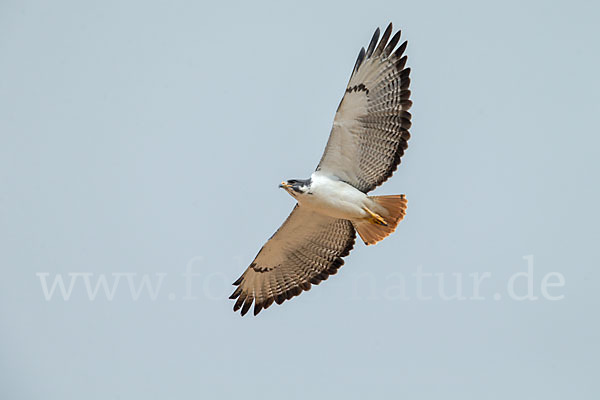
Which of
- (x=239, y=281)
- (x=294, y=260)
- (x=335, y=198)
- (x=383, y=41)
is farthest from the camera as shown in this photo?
(x=239, y=281)

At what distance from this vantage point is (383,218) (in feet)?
40.3

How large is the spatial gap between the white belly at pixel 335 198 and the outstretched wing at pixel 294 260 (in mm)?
687

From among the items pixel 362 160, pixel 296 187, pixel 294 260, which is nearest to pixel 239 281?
pixel 294 260

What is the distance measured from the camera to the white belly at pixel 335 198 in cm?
1214

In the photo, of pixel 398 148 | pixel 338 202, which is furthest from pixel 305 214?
pixel 398 148

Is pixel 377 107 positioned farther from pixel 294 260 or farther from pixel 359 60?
pixel 294 260

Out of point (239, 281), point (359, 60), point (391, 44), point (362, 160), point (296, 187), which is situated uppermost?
point (391, 44)

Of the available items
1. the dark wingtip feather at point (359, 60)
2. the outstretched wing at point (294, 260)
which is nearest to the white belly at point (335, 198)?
the outstretched wing at point (294, 260)

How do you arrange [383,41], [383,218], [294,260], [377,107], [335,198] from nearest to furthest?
1. [383,41]
2. [377,107]
3. [335,198]
4. [383,218]
5. [294,260]

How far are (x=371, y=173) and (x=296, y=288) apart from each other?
2.31m

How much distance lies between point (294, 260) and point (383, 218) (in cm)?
179

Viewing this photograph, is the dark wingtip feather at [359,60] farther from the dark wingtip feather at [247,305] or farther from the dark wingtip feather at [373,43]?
the dark wingtip feather at [247,305]

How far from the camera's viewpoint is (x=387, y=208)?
12203 mm

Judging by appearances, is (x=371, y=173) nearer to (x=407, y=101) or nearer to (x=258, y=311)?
(x=407, y=101)
